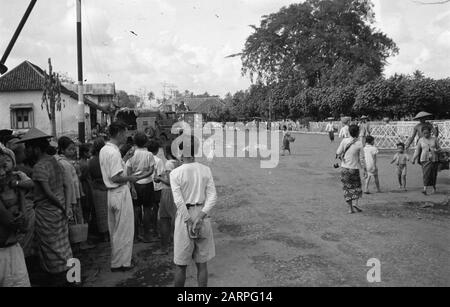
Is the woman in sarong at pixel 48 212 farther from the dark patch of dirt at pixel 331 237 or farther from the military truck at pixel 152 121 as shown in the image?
the military truck at pixel 152 121

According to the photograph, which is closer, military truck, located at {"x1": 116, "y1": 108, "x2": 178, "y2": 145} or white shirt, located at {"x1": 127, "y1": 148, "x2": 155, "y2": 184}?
white shirt, located at {"x1": 127, "y1": 148, "x2": 155, "y2": 184}

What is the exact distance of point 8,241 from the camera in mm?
3219

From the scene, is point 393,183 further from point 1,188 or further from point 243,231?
point 1,188

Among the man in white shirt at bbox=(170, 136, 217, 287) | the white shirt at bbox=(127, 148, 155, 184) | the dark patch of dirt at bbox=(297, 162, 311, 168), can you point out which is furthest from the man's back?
the dark patch of dirt at bbox=(297, 162, 311, 168)

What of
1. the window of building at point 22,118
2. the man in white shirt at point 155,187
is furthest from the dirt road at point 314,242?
the window of building at point 22,118

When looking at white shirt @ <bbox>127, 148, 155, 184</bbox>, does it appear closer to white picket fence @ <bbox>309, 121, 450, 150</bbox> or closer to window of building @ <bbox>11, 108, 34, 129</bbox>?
white picket fence @ <bbox>309, 121, 450, 150</bbox>

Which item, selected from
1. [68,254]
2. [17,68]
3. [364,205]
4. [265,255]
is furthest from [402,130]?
[17,68]

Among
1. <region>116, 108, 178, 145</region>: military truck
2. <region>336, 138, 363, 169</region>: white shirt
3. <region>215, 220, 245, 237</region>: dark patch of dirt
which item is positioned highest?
<region>116, 108, 178, 145</region>: military truck

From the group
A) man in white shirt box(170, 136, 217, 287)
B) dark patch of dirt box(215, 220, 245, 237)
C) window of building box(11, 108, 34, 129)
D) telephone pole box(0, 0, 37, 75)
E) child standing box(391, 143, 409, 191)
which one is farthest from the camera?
window of building box(11, 108, 34, 129)

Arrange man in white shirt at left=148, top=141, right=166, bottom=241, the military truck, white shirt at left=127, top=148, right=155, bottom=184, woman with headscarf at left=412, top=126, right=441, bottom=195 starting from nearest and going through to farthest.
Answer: white shirt at left=127, top=148, right=155, bottom=184, man in white shirt at left=148, top=141, right=166, bottom=241, woman with headscarf at left=412, top=126, right=441, bottom=195, the military truck

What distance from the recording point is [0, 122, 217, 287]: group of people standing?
332 cm

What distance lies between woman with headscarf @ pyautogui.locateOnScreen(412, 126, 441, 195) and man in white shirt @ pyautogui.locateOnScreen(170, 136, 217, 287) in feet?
23.5

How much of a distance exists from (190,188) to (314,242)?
2841mm

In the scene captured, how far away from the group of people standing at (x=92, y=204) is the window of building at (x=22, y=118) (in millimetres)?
28738
